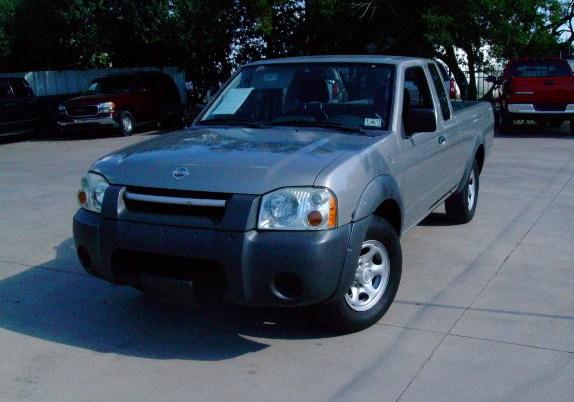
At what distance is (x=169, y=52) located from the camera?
23.6 metres

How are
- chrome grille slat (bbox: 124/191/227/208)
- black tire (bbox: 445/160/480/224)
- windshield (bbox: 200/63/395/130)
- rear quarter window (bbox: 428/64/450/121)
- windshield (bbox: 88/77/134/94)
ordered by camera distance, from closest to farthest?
chrome grille slat (bbox: 124/191/227/208) → windshield (bbox: 200/63/395/130) → rear quarter window (bbox: 428/64/450/121) → black tire (bbox: 445/160/480/224) → windshield (bbox: 88/77/134/94)

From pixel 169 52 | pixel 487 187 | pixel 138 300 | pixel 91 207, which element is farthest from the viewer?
pixel 169 52

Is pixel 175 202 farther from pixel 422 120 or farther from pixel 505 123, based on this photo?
pixel 505 123

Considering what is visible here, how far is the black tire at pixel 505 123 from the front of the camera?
55.4 ft

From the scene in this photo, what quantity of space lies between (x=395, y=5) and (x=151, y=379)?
55.9 feet

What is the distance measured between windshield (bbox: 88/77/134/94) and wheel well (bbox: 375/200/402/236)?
15.6 metres

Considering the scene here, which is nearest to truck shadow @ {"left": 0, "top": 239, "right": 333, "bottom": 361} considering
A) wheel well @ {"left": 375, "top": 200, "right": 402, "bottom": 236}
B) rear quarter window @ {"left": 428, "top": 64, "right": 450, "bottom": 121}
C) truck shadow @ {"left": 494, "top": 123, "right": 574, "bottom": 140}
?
wheel well @ {"left": 375, "top": 200, "right": 402, "bottom": 236}

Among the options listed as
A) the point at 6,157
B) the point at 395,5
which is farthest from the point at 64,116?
the point at 395,5

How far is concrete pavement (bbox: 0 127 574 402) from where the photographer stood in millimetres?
4152

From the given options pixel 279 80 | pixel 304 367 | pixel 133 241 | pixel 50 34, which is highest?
pixel 50 34

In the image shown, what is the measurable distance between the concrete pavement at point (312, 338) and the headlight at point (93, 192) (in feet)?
2.90

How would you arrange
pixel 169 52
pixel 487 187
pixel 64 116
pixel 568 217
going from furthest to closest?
pixel 169 52 → pixel 64 116 → pixel 487 187 → pixel 568 217

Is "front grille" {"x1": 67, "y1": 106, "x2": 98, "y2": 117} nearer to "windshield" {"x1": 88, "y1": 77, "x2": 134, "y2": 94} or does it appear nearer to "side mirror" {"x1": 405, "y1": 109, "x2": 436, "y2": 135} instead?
"windshield" {"x1": 88, "y1": 77, "x2": 134, "y2": 94}

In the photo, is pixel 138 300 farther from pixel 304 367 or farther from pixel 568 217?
pixel 568 217
